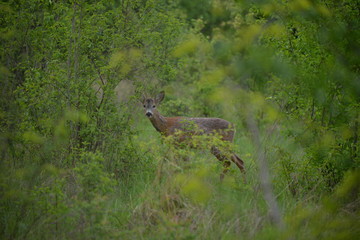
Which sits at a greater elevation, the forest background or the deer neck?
the forest background

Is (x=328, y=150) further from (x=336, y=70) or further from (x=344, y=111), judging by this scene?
(x=336, y=70)

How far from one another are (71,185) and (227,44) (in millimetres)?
2968

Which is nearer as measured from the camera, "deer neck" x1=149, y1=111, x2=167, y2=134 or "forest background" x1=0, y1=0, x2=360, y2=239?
"forest background" x1=0, y1=0, x2=360, y2=239

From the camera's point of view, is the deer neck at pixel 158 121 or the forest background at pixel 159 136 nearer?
the forest background at pixel 159 136

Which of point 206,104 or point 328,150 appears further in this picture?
point 206,104

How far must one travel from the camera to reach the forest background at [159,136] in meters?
4.59

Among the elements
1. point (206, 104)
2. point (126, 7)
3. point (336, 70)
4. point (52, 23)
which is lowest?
point (206, 104)

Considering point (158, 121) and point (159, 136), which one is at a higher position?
point (159, 136)

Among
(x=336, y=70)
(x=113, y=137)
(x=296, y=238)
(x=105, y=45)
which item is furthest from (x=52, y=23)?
(x=296, y=238)

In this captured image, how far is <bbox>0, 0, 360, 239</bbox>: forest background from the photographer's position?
4.59 meters

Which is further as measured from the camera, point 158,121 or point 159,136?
point 158,121

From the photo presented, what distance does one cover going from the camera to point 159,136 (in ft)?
21.0

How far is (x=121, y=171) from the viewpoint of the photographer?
23.2ft

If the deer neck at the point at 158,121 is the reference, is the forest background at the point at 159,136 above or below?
above
